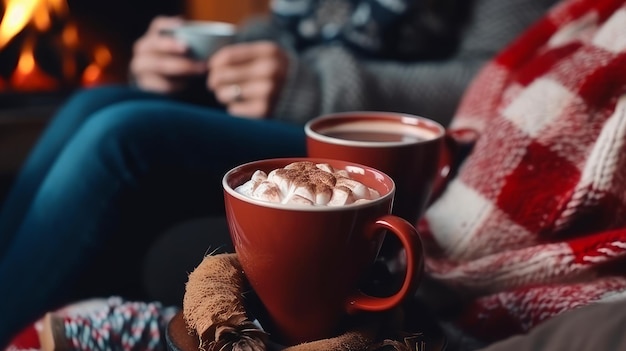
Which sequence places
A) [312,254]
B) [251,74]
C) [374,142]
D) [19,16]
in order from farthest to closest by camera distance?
[19,16]
[251,74]
[374,142]
[312,254]

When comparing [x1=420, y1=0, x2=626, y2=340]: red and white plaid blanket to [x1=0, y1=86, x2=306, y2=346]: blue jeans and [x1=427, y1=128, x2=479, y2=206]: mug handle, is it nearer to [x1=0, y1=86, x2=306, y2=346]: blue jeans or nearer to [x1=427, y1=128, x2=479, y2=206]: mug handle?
[x1=427, y1=128, x2=479, y2=206]: mug handle

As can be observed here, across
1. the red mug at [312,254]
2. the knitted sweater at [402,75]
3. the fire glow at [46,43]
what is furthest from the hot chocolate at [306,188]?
the fire glow at [46,43]

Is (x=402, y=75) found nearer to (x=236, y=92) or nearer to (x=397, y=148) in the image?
(x=236, y=92)

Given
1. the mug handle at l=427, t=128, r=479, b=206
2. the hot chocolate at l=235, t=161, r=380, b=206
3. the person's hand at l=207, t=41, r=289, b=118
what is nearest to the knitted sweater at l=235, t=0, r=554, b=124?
the person's hand at l=207, t=41, r=289, b=118

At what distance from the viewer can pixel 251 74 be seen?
79 centimetres

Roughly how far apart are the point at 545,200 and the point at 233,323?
0.91 ft

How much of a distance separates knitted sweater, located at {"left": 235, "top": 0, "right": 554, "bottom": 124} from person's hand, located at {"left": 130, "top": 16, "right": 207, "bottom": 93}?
133 millimetres

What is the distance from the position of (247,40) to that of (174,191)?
47 cm

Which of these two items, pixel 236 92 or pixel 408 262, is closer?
pixel 408 262

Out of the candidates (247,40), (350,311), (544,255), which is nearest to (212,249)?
(350,311)

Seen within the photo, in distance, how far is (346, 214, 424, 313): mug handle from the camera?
31 centimetres

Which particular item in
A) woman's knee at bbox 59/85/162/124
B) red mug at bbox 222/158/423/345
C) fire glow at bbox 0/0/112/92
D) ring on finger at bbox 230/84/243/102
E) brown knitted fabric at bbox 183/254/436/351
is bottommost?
fire glow at bbox 0/0/112/92

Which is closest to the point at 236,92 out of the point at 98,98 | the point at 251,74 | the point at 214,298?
the point at 251,74

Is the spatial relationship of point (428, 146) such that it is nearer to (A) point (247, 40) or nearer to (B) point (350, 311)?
(B) point (350, 311)
